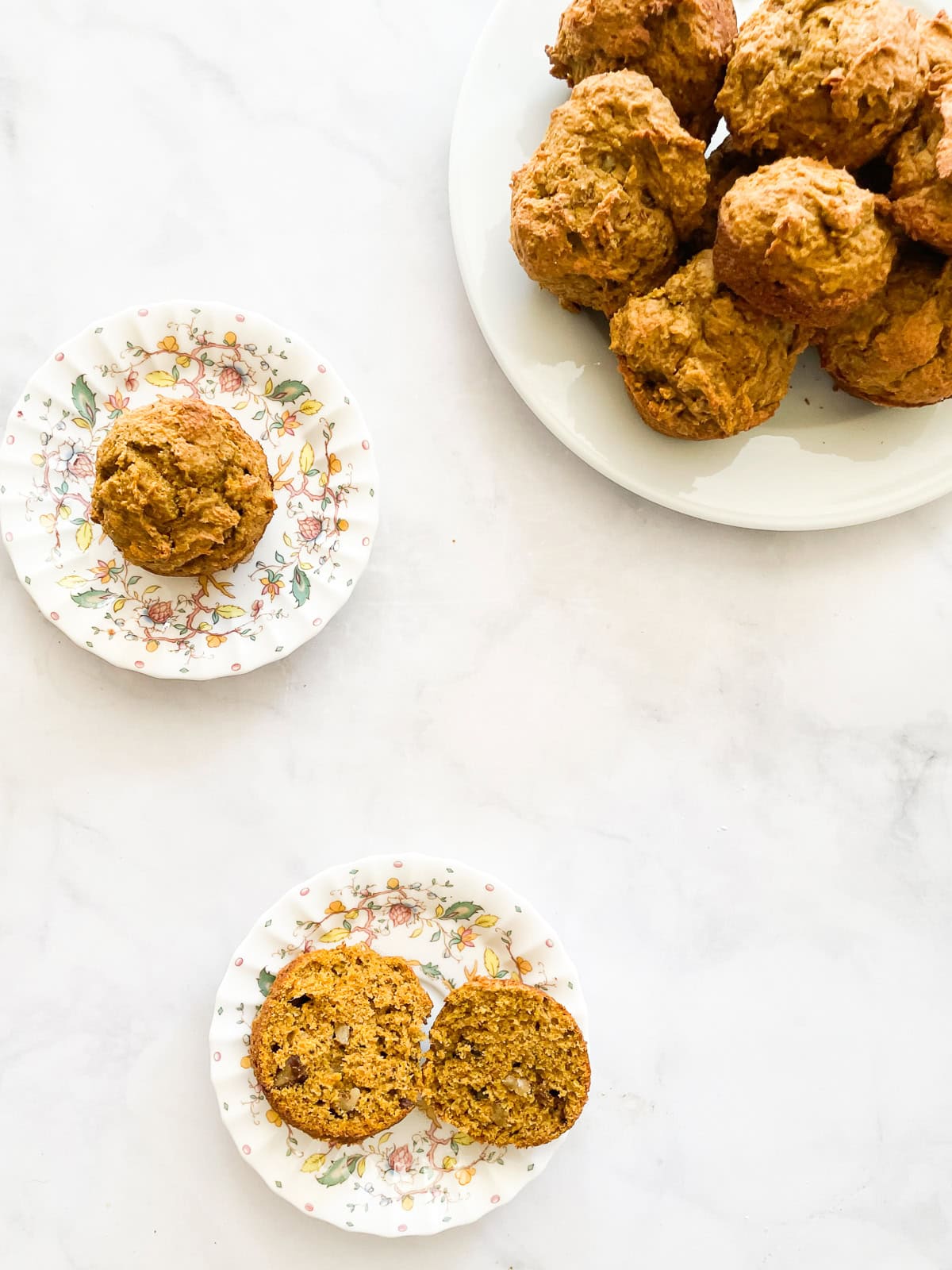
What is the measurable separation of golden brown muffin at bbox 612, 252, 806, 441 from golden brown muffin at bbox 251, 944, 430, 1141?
3.74 ft

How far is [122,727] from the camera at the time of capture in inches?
80.9

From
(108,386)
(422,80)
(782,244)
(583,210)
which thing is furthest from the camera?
(422,80)

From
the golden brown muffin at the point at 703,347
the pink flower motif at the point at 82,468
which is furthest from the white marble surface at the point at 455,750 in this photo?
the golden brown muffin at the point at 703,347

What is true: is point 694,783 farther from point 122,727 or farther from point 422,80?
point 422,80

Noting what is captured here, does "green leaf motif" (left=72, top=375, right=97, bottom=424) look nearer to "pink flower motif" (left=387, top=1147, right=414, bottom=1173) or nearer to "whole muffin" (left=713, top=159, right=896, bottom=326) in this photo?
"whole muffin" (left=713, top=159, right=896, bottom=326)

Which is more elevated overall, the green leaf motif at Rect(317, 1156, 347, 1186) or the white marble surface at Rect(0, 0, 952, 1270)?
the white marble surface at Rect(0, 0, 952, 1270)

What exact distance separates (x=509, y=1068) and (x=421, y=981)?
0.23 meters

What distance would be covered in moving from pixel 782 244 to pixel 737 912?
4.14 ft

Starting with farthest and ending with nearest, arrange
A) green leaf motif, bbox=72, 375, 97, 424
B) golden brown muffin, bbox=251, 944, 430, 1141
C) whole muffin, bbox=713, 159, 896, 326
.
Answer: green leaf motif, bbox=72, 375, 97, 424
golden brown muffin, bbox=251, 944, 430, 1141
whole muffin, bbox=713, 159, 896, 326

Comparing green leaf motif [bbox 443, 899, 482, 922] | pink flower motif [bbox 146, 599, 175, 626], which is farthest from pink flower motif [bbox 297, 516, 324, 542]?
green leaf motif [bbox 443, 899, 482, 922]

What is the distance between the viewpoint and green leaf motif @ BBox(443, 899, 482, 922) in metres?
1.98

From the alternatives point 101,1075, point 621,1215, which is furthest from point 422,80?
point 621,1215

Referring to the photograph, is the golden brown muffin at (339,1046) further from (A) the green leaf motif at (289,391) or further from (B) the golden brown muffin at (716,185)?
(B) the golden brown muffin at (716,185)

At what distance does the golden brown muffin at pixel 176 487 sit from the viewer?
179 centimetres
